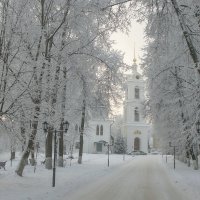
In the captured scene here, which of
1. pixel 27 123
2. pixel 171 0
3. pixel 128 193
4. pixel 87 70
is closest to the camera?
pixel 171 0

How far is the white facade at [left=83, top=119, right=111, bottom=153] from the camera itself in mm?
84188

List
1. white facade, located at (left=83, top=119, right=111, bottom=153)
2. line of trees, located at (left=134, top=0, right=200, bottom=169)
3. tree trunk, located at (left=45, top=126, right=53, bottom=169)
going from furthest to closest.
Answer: white facade, located at (left=83, top=119, right=111, bottom=153), tree trunk, located at (left=45, top=126, right=53, bottom=169), line of trees, located at (left=134, top=0, right=200, bottom=169)

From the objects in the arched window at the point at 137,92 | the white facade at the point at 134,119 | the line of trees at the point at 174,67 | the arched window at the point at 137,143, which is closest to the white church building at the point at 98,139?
the white facade at the point at 134,119

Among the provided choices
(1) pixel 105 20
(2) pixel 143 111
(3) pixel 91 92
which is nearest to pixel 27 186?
(1) pixel 105 20

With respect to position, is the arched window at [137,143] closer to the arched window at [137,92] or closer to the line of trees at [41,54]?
the arched window at [137,92]

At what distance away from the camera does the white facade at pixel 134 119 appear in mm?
89438

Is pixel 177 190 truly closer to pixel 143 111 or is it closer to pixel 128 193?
pixel 128 193

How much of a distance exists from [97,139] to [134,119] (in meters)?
11.1

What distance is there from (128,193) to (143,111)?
2157 centimetres

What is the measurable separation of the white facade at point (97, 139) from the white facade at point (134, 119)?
6.46 metres

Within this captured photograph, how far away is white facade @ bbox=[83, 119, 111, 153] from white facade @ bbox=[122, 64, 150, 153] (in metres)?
6.46

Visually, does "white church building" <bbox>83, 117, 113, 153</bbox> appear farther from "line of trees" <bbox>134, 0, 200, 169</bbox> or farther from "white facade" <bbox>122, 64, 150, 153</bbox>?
"line of trees" <bbox>134, 0, 200, 169</bbox>

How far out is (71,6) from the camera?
65.8ft

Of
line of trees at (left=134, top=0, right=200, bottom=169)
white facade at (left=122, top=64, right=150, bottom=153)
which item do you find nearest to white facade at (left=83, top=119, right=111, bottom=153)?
white facade at (left=122, top=64, right=150, bottom=153)
